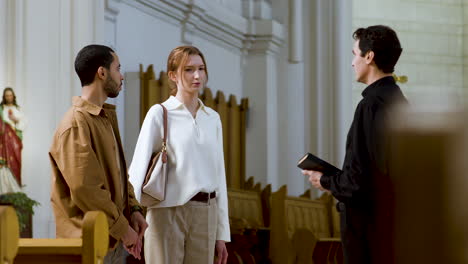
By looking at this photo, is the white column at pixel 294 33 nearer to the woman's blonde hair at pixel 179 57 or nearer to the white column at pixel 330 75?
the white column at pixel 330 75

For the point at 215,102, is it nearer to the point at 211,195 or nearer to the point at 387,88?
the point at 211,195

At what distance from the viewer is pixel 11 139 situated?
7465 millimetres

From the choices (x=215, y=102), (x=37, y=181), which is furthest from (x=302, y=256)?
(x=37, y=181)

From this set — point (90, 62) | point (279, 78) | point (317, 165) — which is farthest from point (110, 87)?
point (279, 78)

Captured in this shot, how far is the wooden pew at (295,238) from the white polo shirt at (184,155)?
605 centimetres

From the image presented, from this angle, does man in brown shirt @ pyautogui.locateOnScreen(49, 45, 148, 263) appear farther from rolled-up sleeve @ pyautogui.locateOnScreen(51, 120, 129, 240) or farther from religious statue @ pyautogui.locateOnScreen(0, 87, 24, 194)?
religious statue @ pyautogui.locateOnScreen(0, 87, 24, 194)

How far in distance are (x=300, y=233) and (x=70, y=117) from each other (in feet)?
23.7

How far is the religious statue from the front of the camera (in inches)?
287

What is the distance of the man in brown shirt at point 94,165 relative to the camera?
3.04 metres

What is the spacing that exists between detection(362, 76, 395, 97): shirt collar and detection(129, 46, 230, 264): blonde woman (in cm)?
116

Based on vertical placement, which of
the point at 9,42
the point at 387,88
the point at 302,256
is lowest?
the point at 302,256

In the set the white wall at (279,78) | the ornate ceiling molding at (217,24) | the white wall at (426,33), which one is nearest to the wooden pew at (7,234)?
the ornate ceiling molding at (217,24)

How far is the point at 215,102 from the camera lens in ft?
38.5

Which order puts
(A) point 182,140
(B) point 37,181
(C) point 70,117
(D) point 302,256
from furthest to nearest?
1. (D) point 302,256
2. (B) point 37,181
3. (A) point 182,140
4. (C) point 70,117
